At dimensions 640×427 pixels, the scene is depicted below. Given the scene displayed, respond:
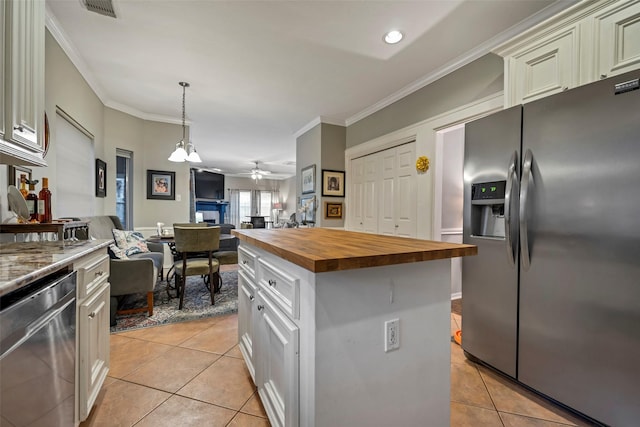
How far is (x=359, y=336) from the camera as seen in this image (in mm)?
918

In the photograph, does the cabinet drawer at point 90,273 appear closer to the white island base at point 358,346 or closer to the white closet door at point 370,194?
the white island base at point 358,346

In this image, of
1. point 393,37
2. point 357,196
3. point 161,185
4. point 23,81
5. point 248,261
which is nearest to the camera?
point 23,81

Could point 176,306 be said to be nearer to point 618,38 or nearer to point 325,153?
point 325,153

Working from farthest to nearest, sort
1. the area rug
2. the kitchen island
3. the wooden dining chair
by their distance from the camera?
the wooden dining chair → the area rug → the kitchen island

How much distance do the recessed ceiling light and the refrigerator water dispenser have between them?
1.46 metres

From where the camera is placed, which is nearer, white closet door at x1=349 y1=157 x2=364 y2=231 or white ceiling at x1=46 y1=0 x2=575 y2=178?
white ceiling at x1=46 y1=0 x2=575 y2=178

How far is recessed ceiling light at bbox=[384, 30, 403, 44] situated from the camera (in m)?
2.25

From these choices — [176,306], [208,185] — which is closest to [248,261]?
[176,306]

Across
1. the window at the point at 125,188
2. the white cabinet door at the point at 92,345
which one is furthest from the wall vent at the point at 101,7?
the window at the point at 125,188

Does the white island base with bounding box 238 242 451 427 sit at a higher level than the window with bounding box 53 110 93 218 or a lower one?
lower

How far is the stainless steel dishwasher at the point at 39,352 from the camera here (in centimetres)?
73

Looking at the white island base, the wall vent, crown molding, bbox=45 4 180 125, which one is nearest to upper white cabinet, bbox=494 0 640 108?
the white island base

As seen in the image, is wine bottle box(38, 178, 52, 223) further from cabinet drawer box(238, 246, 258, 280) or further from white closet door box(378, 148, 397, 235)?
white closet door box(378, 148, 397, 235)

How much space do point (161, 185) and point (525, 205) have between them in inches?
197
